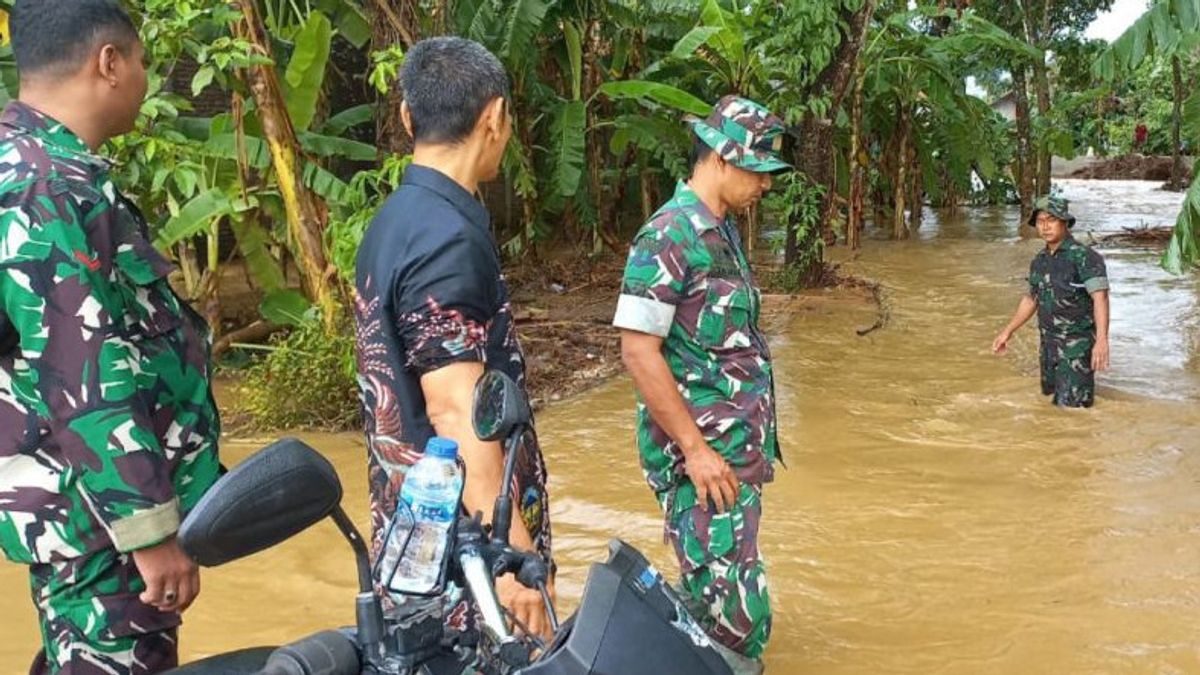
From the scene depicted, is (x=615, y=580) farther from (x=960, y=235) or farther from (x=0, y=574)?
(x=960, y=235)

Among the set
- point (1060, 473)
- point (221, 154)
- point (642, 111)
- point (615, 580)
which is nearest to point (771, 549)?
point (1060, 473)

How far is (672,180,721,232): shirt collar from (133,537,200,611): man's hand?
1580 millimetres

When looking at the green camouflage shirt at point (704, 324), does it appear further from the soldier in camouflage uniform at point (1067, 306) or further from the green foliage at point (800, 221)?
the green foliage at point (800, 221)

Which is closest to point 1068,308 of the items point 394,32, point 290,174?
point 394,32

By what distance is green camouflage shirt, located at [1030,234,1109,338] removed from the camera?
6270mm

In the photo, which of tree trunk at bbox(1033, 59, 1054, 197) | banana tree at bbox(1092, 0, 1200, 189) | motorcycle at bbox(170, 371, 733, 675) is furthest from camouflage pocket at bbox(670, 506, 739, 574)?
tree trunk at bbox(1033, 59, 1054, 197)

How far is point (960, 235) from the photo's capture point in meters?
16.3

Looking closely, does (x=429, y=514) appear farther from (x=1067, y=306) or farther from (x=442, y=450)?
(x=1067, y=306)

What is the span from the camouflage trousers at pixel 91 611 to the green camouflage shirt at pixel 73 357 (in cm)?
4

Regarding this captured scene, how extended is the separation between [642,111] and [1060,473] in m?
7.01

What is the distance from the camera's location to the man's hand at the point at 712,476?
2.95 metres

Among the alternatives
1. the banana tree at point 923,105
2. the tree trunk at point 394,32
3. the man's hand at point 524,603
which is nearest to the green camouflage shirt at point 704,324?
the man's hand at point 524,603

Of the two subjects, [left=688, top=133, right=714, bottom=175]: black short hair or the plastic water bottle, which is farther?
[left=688, top=133, right=714, bottom=175]: black short hair

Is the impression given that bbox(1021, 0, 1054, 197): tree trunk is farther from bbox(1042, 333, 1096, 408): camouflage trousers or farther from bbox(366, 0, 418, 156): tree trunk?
bbox(366, 0, 418, 156): tree trunk
